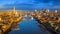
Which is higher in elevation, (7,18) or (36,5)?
(36,5)

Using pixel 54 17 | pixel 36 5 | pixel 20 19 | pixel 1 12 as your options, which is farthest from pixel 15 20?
pixel 54 17

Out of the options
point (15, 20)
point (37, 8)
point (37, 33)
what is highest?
point (37, 8)

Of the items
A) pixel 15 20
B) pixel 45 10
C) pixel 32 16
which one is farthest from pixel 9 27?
pixel 45 10

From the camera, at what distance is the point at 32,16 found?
4.51 m

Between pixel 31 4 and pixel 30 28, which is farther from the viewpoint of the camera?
pixel 31 4

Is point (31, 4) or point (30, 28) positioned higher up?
point (31, 4)

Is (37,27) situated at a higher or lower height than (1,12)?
lower

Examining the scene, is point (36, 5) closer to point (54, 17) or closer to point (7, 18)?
point (54, 17)

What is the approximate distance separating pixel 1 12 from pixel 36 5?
3.19 ft

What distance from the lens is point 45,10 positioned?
177 inches

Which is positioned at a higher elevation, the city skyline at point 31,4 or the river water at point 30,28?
the city skyline at point 31,4

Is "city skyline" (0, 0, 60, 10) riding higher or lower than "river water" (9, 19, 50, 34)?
higher

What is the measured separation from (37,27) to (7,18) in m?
0.85

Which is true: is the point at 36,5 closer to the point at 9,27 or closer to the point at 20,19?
the point at 20,19
